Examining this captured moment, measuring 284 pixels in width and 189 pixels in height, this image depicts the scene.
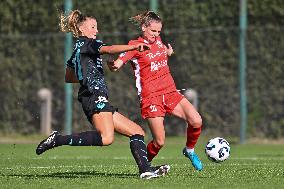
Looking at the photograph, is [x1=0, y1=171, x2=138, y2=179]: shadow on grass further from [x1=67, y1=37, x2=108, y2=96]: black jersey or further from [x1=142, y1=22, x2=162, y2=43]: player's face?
[x1=142, y1=22, x2=162, y2=43]: player's face

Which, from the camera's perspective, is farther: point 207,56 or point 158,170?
point 207,56

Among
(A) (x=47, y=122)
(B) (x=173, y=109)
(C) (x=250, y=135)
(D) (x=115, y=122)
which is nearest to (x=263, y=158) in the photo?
(B) (x=173, y=109)

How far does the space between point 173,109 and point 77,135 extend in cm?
160

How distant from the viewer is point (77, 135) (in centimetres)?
1052

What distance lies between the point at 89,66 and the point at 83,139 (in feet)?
2.62

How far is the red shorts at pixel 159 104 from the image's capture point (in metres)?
11.6

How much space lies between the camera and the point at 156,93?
1166 centimetres

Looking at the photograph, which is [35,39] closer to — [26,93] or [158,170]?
[26,93]

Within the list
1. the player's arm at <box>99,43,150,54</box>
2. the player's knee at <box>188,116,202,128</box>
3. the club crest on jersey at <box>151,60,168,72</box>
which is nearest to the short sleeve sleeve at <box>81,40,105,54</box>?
the player's arm at <box>99,43,150,54</box>

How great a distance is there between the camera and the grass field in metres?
9.59

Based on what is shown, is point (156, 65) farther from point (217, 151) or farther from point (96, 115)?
point (96, 115)

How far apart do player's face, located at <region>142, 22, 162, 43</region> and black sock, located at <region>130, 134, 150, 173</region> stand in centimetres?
168

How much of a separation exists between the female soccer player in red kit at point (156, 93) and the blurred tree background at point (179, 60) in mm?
8724

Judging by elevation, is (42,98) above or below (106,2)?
below
